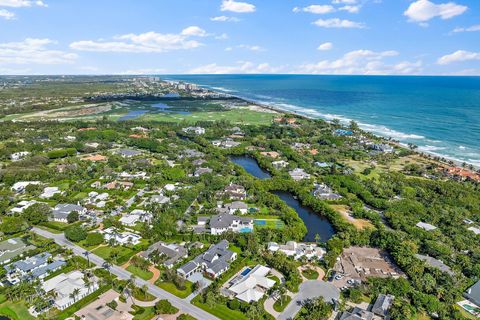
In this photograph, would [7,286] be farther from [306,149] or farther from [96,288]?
[306,149]

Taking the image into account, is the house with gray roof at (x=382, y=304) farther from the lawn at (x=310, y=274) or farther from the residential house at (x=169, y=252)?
the residential house at (x=169, y=252)

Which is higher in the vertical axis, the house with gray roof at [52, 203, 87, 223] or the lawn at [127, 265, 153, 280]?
the house with gray roof at [52, 203, 87, 223]

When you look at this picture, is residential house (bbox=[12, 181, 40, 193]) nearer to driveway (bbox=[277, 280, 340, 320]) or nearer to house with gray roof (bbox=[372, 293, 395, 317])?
driveway (bbox=[277, 280, 340, 320])

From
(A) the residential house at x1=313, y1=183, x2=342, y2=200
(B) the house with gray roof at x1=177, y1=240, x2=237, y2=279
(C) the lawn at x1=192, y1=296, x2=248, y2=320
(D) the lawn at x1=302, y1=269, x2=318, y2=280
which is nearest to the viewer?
(C) the lawn at x1=192, y1=296, x2=248, y2=320

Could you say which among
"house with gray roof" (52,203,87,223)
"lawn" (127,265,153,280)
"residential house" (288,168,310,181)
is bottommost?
"lawn" (127,265,153,280)

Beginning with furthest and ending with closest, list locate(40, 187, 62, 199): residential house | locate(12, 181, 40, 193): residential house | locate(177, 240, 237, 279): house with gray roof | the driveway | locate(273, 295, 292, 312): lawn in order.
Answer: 1. locate(12, 181, 40, 193): residential house
2. locate(40, 187, 62, 199): residential house
3. locate(177, 240, 237, 279): house with gray roof
4. locate(273, 295, 292, 312): lawn
5. the driveway

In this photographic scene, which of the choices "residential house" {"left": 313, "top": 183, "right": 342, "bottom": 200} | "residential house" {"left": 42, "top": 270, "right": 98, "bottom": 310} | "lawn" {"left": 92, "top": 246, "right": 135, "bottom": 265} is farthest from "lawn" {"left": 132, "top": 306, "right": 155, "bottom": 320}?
"residential house" {"left": 313, "top": 183, "right": 342, "bottom": 200}

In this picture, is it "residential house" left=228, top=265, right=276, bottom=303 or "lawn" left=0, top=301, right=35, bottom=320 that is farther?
"residential house" left=228, top=265, right=276, bottom=303
